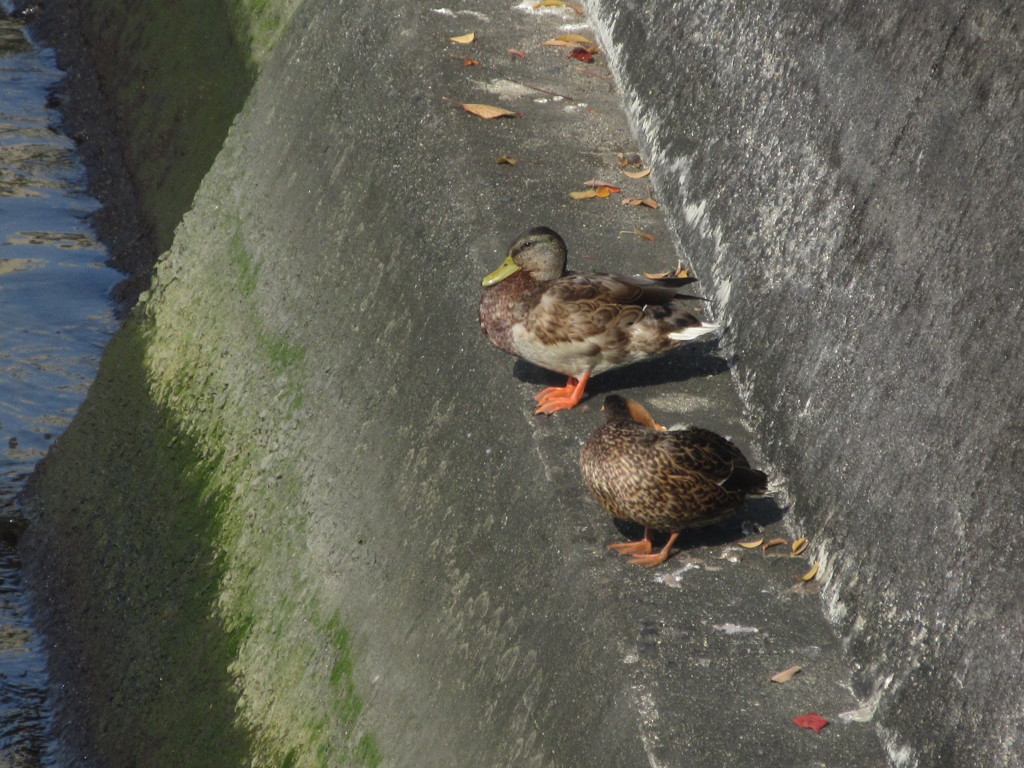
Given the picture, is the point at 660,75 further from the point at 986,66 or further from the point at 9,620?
the point at 9,620

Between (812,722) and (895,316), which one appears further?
(895,316)

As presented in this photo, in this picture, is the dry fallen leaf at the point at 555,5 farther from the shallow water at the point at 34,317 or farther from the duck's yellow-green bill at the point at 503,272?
the shallow water at the point at 34,317

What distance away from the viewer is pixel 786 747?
3.08 metres

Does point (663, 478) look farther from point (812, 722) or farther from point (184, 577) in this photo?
point (184, 577)

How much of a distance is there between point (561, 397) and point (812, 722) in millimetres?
1633

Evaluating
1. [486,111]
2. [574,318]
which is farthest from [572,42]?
[574,318]

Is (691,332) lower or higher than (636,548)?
higher

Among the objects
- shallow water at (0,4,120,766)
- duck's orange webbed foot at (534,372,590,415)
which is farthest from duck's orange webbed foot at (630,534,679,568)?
shallow water at (0,4,120,766)

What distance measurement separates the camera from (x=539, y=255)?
14.3ft

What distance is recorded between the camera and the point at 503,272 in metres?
4.43

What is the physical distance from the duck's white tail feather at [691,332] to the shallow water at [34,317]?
13.5ft

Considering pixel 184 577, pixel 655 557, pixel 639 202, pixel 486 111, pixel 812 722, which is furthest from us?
pixel 184 577

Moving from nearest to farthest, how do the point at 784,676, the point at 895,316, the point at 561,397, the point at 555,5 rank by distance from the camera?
the point at 784,676 < the point at 895,316 < the point at 561,397 < the point at 555,5

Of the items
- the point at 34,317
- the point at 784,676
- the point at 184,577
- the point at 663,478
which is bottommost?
the point at 34,317
